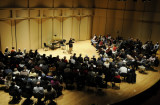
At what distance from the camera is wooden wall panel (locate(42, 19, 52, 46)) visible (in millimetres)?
17267

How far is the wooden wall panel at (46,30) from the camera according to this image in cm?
1727

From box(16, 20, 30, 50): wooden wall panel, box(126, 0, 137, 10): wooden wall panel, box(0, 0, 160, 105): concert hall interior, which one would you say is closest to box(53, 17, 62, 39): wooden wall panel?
box(0, 0, 160, 105): concert hall interior

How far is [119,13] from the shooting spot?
20.8m

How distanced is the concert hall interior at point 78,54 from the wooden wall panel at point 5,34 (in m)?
0.08

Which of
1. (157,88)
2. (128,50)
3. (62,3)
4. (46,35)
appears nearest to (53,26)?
(46,35)

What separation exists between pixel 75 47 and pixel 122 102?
1069 centimetres

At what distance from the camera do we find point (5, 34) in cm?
1423

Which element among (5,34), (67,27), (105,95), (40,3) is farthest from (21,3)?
(105,95)

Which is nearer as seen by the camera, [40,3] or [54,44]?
[40,3]

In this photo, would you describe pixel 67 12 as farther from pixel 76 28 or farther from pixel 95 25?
pixel 95 25

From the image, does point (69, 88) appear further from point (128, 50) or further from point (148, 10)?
point (148, 10)

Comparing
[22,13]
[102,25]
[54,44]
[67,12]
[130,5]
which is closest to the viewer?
[22,13]

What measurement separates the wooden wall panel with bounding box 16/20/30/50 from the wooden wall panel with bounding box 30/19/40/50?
46 centimetres

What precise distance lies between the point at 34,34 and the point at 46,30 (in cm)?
153
